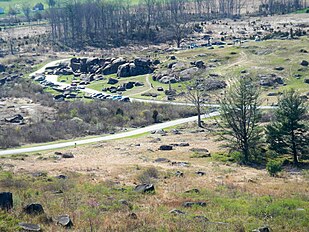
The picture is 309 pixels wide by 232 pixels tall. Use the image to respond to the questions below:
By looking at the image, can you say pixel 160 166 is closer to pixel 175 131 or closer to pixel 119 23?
pixel 175 131

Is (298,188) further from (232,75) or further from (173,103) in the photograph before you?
(232,75)

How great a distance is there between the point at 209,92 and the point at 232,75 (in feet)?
28.3

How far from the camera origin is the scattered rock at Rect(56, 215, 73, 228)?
16.0 m

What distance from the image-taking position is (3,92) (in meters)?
91.5

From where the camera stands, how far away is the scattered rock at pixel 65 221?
52.5ft

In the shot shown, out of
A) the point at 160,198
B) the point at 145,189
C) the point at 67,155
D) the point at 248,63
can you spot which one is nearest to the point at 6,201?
the point at 160,198

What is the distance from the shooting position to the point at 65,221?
639 inches

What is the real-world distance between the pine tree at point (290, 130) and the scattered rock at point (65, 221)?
28.5m

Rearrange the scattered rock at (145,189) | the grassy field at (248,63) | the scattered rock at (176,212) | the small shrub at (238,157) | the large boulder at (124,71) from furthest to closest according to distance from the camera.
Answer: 1. the large boulder at (124,71)
2. the grassy field at (248,63)
3. the small shrub at (238,157)
4. the scattered rock at (145,189)
5. the scattered rock at (176,212)

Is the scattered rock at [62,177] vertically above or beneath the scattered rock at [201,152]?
above

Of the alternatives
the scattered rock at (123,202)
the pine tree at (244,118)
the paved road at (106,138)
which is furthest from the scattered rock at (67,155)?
the scattered rock at (123,202)

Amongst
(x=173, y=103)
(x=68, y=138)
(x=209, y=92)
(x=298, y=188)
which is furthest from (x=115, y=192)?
(x=209, y=92)

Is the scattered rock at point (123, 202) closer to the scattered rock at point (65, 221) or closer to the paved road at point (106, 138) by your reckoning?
the scattered rock at point (65, 221)

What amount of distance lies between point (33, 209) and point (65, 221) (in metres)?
1.66
